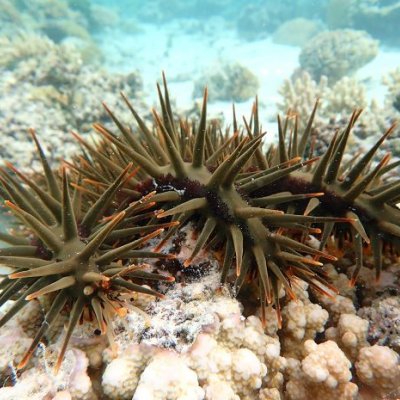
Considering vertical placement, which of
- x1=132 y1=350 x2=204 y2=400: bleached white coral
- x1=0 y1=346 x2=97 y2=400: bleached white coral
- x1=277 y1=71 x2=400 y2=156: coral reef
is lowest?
x1=0 y1=346 x2=97 y2=400: bleached white coral

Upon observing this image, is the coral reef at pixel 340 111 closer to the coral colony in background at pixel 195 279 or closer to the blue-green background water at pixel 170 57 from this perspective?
the blue-green background water at pixel 170 57

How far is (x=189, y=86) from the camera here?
58.5 feet

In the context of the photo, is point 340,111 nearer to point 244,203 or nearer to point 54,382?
point 244,203

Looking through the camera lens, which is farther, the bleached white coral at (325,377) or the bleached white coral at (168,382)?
the bleached white coral at (325,377)

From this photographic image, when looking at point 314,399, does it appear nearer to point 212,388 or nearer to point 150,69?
point 212,388

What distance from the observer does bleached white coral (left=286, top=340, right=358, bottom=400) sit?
7.34ft

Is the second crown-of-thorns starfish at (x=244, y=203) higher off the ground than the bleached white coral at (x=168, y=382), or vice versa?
the second crown-of-thorns starfish at (x=244, y=203)

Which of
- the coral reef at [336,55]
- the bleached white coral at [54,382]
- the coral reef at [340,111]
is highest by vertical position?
the coral reef at [336,55]

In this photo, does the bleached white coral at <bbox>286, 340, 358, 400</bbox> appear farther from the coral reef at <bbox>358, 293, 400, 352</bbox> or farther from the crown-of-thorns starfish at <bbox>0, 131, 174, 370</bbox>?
the crown-of-thorns starfish at <bbox>0, 131, 174, 370</bbox>

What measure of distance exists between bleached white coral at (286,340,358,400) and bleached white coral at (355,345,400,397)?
0.11m

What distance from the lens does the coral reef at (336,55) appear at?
15656 mm

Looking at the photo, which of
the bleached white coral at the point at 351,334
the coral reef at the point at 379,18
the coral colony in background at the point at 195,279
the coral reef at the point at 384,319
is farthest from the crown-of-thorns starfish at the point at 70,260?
the coral reef at the point at 379,18

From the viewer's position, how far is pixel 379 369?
2.28 m

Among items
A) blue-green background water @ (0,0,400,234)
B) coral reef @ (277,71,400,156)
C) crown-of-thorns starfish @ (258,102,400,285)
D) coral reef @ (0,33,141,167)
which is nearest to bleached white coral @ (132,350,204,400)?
crown-of-thorns starfish @ (258,102,400,285)
